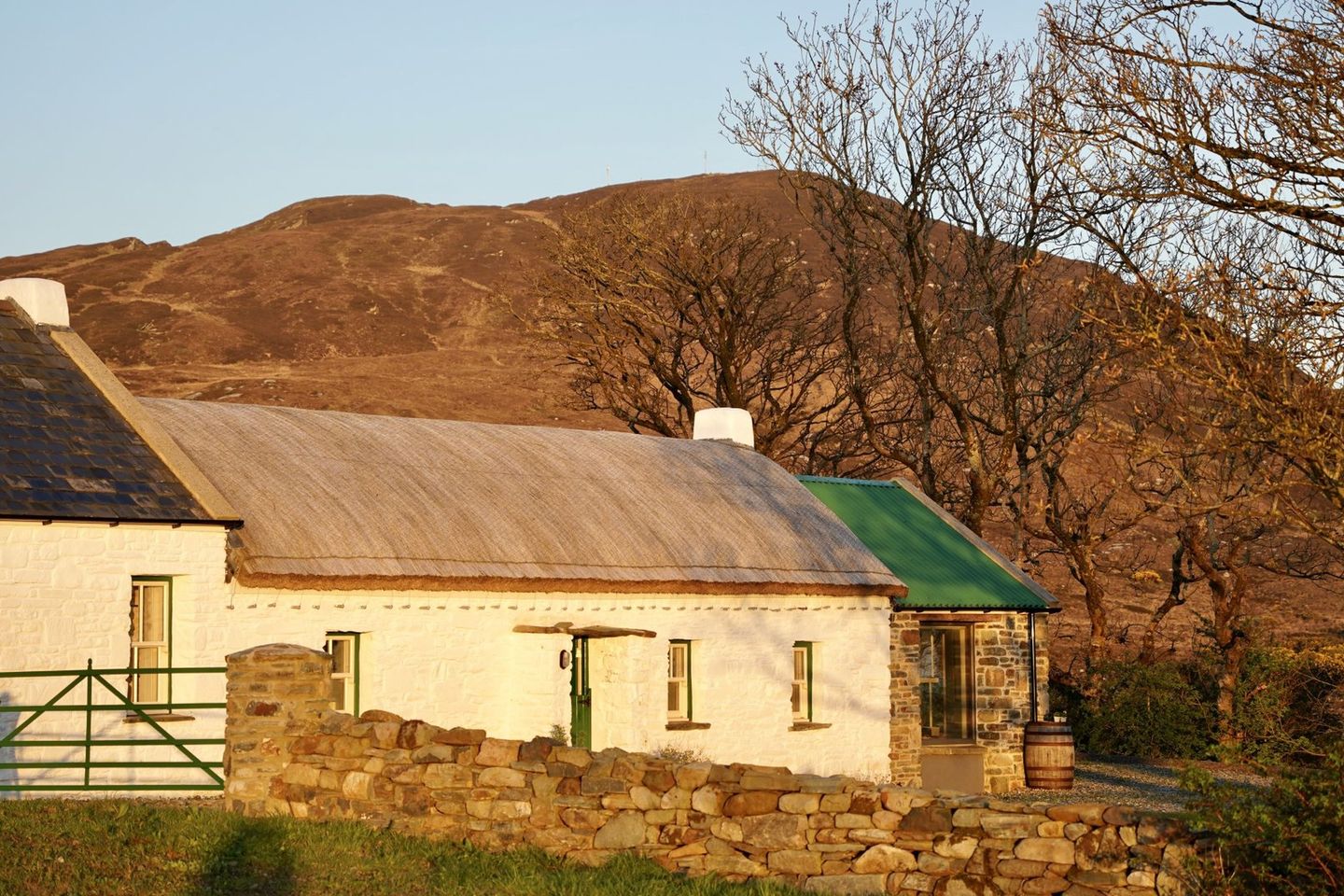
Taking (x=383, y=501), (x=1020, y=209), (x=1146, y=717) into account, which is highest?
(x=1020, y=209)

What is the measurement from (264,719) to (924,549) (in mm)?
15405

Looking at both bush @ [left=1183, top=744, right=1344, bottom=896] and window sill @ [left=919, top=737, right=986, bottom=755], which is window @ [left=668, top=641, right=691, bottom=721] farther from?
bush @ [left=1183, top=744, right=1344, bottom=896]

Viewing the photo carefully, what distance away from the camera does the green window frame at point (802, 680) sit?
24.1 m

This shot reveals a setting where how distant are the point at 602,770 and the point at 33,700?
7.13 meters

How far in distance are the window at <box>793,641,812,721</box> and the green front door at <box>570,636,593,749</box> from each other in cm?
376

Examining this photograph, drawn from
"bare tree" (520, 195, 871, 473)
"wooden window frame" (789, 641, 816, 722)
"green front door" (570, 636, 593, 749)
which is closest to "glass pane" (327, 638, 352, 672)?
"green front door" (570, 636, 593, 749)

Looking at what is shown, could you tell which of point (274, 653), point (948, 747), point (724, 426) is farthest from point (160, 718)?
point (724, 426)

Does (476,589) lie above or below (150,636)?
above

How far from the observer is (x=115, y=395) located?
19.4 meters

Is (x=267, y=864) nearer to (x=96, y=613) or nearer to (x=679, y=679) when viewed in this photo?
(x=96, y=613)

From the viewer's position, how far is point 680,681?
22.7 m

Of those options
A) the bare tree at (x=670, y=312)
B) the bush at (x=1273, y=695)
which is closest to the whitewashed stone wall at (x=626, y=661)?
the bush at (x=1273, y=695)

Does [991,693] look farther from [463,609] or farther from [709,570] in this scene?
[463,609]

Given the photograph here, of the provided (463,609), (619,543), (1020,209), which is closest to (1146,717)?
(1020,209)
